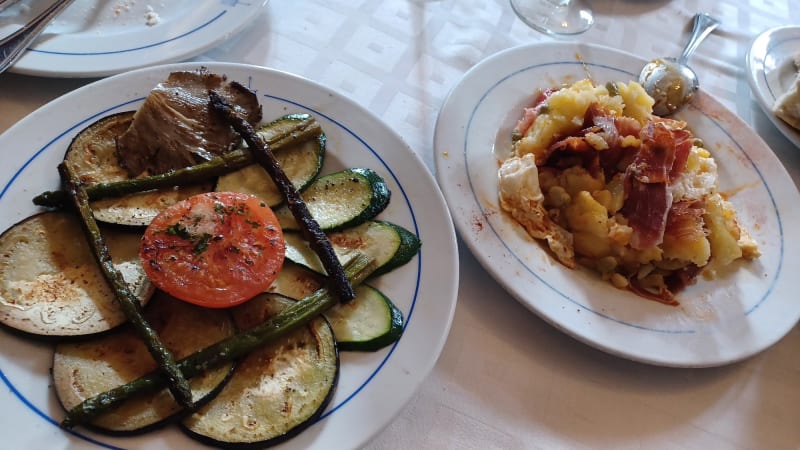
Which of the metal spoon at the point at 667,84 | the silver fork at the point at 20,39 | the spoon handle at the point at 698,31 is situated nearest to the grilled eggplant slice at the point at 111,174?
the silver fork at the point at 20,39

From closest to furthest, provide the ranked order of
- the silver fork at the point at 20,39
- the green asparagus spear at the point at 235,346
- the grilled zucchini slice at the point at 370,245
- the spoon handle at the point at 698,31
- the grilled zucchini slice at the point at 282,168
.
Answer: the green asparagus spear at the point at 235,346 < the grilled zucchini slice at the point at 370,245 < the grilled zucchini slice at the point at 282,168 < the silver fork at the point at 20,39 < the spoon handle at the point at 698,31

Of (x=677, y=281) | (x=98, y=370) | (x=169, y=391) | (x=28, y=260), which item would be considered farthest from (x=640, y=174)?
(x=28, y=260)

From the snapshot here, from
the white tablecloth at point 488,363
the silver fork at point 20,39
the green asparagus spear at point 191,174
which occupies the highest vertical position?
the silver fork at point 20,39

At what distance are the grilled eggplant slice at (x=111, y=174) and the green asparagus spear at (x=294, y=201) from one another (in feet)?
0.67

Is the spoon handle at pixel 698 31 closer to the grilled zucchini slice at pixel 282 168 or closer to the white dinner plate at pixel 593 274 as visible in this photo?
the white dinner plate at pixel 593 274

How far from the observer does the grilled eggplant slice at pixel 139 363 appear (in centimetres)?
129

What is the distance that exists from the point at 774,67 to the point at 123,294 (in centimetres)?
350

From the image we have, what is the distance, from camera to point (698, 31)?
10.9 ft

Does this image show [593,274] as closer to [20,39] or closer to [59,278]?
[59,278]

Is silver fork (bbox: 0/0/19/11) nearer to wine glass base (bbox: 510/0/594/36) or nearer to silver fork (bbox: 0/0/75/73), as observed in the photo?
silver fork (bbox: 0/0/75/73)

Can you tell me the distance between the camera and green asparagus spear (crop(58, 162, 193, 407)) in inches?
51.4

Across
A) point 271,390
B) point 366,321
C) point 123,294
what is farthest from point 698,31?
point 123,294

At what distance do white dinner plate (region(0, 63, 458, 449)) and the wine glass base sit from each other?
1.68 metres

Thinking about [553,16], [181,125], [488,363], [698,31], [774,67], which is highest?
[181,125]
